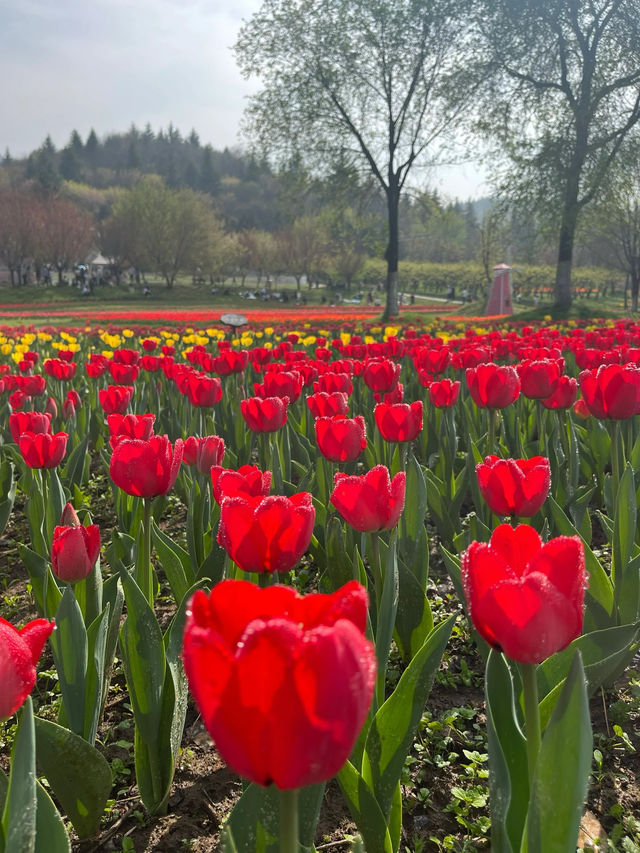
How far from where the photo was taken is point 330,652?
1.88ft

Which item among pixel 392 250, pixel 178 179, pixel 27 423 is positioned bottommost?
pixel 27 423

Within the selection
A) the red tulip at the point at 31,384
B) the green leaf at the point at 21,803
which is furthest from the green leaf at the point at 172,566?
the red tulip at the point at 31,384

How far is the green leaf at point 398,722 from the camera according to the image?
3.98 feet

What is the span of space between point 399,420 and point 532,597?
161cm

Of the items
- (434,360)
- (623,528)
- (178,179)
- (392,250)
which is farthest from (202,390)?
(178,179)

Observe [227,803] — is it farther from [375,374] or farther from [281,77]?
[281,77]

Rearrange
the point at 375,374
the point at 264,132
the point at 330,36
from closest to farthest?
the point at 375,374 < the point at 330,36 < the point at 264,132

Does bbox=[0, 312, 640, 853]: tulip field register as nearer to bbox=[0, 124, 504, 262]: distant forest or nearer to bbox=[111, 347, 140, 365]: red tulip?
bbox=[111, 347, 140, 365]: red tulip

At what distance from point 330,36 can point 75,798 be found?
2463 centimetres

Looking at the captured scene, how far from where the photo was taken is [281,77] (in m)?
22.9

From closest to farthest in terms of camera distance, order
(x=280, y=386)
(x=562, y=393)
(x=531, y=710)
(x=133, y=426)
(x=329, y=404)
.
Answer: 1. (x=531, y=710)
2. (x=133, y=426)
3. (x=329, y=404)
4. (x=562, y=393)
5. (x=280, y=386)

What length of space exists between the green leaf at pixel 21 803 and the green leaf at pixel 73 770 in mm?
341

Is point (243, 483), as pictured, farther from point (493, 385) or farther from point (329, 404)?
point (493, 385)

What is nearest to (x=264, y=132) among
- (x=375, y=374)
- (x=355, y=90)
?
(x=355, y=90)
